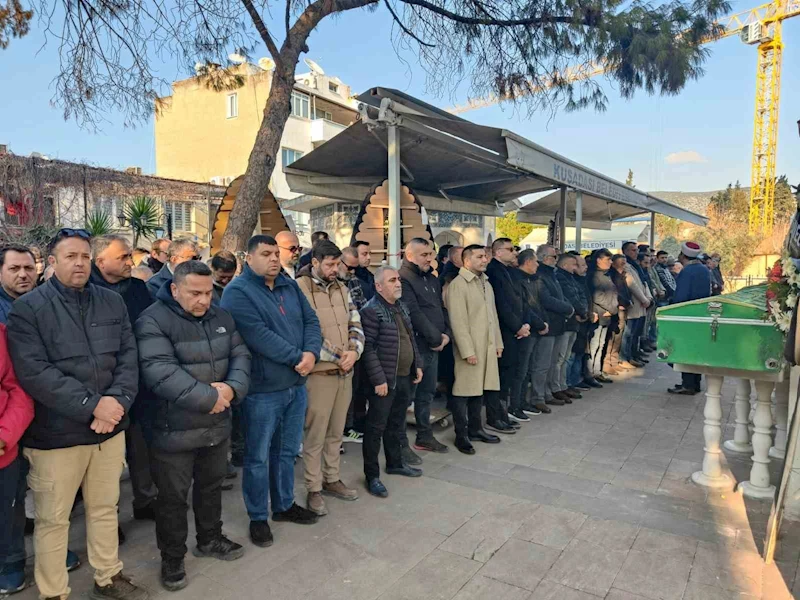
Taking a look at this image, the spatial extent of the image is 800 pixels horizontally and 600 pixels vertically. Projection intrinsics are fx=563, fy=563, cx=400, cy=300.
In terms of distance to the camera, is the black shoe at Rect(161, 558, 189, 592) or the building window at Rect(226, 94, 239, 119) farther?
the building window at Rect(226, 94, 239, 119)

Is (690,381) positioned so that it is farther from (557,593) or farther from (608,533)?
(557,593)

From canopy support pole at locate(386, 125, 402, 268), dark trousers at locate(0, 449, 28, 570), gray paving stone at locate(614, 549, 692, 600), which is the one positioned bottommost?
gray paving stone at locate(614, 549, 692, 600)

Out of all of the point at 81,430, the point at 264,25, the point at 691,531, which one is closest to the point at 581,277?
the point at 691,531

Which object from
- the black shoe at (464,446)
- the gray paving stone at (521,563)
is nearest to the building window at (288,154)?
the black shoe at (464,446)

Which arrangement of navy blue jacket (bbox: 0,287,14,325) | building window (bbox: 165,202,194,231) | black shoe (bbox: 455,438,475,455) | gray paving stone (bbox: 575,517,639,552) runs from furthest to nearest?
building window (bbox: 165,202,194,231), black shoe (bbox: 455,438,475,455), gray paving stone (bbox: 575,517,639,552), navy blue jacket (bbox: 0,287,14,325)

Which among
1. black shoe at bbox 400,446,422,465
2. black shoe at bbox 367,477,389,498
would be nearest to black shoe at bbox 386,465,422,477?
black shoe at bbox 400,446,422,465

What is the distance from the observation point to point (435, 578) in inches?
114

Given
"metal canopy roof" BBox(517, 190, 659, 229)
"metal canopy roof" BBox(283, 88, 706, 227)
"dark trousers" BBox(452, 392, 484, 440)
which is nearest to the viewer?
"dark trousers" BBox(452, 392, 484, 440)

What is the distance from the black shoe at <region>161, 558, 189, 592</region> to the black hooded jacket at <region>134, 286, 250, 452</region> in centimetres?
58

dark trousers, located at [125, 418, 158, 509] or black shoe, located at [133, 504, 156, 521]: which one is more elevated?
dark trousers, located at [125, 418, 158, 509]

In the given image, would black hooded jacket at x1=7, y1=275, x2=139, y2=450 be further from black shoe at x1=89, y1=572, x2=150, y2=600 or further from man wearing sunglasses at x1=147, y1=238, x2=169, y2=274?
man wearing sunglasses at x1=147, y1=238, x2=169, y2=274

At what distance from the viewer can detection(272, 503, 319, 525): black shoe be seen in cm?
351

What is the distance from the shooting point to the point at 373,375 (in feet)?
12.8

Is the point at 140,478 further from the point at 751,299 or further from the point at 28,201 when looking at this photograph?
the point at 28,201
